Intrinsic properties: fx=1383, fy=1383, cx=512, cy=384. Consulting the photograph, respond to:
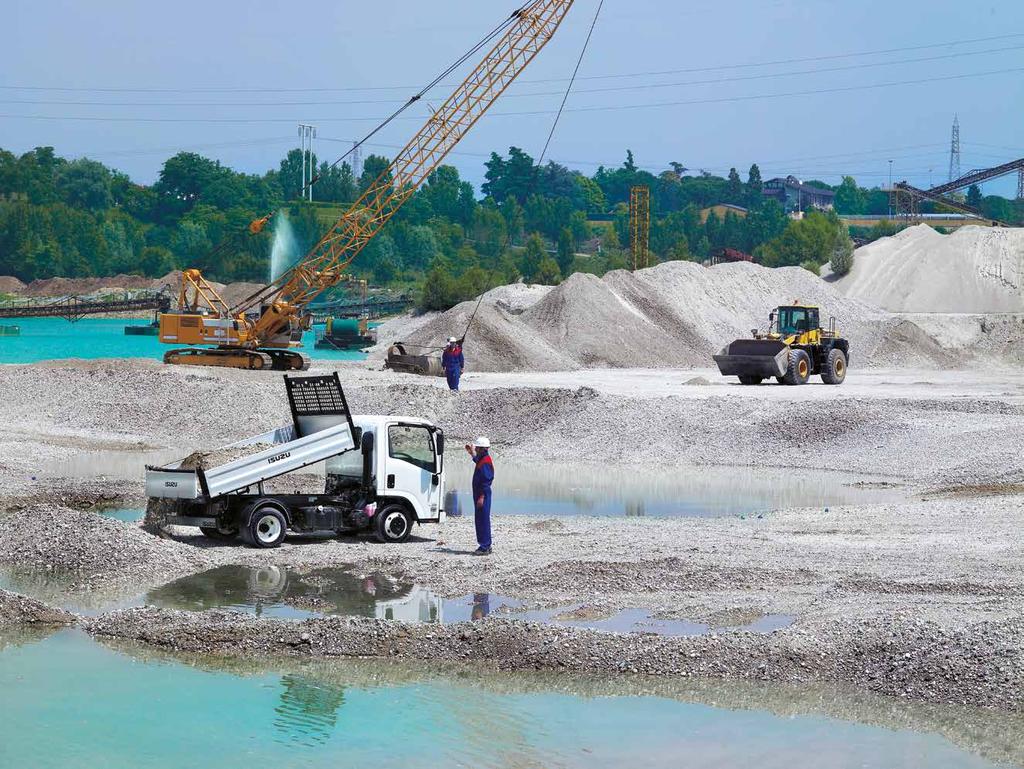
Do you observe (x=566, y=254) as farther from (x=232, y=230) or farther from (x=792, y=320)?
(x=792, y=320)

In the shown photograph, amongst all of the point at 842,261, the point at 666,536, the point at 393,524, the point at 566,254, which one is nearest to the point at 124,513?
the point at 393,524

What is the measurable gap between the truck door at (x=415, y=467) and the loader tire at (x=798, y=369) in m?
24.6

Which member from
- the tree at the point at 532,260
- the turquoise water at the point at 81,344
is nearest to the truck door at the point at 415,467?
the turquoise water at the point at 81,344

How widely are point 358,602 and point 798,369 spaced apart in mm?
28610

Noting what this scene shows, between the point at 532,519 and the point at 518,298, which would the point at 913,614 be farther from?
the point at 518,298

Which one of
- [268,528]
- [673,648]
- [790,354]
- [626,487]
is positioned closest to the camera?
[673,648]

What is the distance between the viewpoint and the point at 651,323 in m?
60.3

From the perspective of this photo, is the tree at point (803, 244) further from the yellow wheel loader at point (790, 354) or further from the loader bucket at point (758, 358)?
the loader bucket at point (758, 358)

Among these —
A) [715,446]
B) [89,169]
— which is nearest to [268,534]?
[715,446]

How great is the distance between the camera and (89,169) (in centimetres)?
19712

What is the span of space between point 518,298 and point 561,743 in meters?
61.1

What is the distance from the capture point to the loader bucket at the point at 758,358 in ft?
135

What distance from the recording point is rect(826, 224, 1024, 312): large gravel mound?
81.1 m

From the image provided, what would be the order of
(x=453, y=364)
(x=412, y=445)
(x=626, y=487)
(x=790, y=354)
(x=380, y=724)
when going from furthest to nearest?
(x=790, y=354) → (x=453, y=364) → (x=626, y=487) → (x=412, y=445) → (x=380, y=724)
